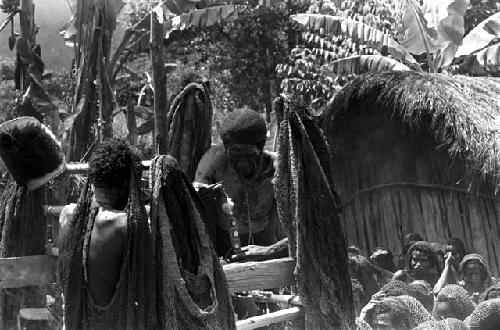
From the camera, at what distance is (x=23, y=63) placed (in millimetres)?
14180

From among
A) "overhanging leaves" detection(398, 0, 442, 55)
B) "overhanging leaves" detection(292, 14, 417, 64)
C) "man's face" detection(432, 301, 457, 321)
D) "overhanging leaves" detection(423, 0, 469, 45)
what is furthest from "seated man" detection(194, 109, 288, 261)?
"overhanging leaves" detection(292, 14, 417, 64)

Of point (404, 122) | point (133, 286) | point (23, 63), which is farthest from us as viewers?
point (23, 63)

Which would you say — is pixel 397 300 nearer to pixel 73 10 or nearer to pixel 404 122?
pixel 404 122

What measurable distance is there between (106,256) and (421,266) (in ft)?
17.3

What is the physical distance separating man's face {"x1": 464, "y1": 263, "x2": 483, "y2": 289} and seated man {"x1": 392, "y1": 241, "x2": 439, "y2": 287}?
19.8 inches

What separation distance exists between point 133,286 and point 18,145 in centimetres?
154

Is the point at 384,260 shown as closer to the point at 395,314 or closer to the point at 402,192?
the point at 402,192

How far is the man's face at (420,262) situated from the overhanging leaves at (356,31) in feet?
20.2

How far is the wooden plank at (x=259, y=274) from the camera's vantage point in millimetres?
5219

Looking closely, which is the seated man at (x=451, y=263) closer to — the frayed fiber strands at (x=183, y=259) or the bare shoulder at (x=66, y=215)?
the frayed fiber strands at (x=183, y=259)

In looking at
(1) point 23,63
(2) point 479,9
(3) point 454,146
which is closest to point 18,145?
A: (3) point 454,146

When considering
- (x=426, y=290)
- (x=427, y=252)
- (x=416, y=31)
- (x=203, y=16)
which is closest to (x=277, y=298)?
(x=426, y=290)

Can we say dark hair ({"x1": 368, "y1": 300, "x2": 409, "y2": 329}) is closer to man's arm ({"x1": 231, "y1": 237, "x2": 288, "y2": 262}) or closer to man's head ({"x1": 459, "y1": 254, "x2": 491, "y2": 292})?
man's arm ({"x1": 231, "y1": 237, "x2": 288, "y2": 262})

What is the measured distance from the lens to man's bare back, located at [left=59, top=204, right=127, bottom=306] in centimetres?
444
